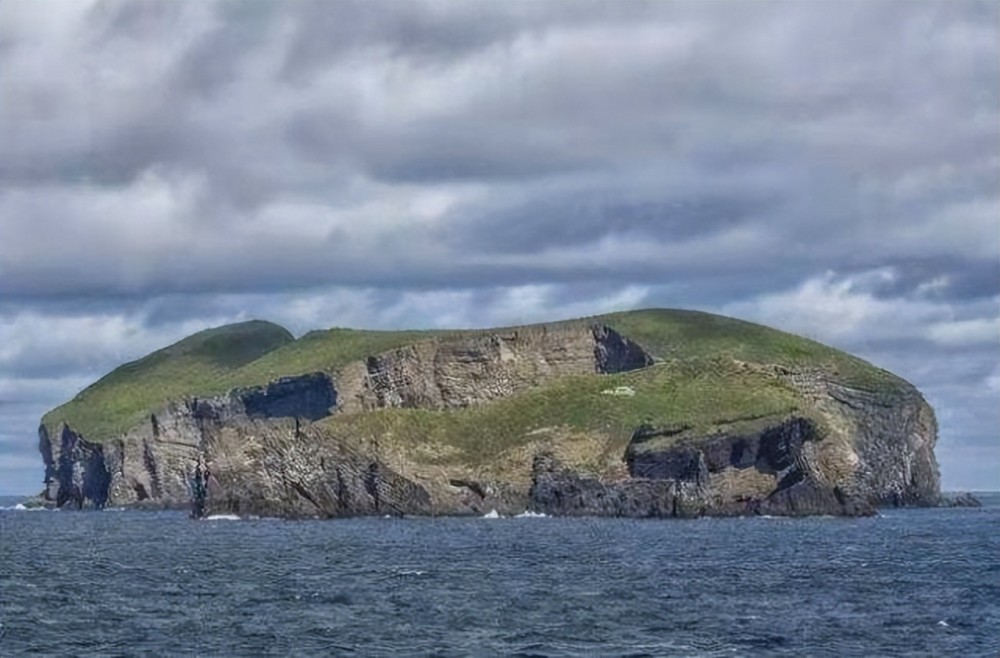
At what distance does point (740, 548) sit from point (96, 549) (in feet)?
184

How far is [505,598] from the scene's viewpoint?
9131 cm

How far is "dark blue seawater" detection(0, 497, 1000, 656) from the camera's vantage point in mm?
70812

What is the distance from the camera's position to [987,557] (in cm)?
13450

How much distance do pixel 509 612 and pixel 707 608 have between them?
394 inches

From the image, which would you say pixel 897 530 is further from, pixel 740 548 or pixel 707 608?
pixel 707 608

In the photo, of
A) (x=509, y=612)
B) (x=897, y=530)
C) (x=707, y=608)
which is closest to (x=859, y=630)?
(x=707, y=608)

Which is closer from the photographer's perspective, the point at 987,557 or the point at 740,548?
the point at 987,557

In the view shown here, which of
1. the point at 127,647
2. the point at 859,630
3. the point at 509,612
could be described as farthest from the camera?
the point at 509,612

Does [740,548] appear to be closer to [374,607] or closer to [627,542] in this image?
[627,542]

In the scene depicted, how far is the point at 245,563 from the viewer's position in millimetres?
123000

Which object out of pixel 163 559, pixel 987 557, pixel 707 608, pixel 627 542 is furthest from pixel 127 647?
pixel 627 542

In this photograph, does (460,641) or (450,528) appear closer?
(460,641)

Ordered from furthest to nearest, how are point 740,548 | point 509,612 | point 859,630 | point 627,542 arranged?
1. point 627,542
2. point 740,548
3. point 509,612
4. point 859,630

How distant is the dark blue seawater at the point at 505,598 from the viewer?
7081 cm
